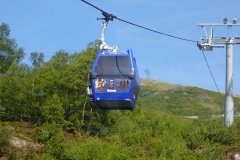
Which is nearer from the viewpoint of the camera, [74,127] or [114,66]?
[114,66]

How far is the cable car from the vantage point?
1992cm

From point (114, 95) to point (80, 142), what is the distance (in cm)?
3964

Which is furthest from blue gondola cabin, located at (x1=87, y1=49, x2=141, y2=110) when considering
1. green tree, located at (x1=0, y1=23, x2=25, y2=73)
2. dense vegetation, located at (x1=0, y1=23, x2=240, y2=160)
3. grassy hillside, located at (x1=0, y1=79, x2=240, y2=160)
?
green tree, located at (x1=0, y1=23, x2=25, y2=73)

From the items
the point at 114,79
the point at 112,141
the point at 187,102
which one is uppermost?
the point at 114,79

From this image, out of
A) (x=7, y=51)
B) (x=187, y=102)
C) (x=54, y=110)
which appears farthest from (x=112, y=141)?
(x=187, y=102)

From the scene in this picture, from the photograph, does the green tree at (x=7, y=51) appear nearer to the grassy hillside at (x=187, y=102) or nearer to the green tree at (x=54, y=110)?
the green tree at (x=54, y=110)

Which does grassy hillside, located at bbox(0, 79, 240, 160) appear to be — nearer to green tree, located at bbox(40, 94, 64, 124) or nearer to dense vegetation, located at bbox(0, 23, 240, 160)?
dense vegetation, located at bbox(0, 23, 240, 160)

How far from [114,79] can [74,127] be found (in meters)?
42.3

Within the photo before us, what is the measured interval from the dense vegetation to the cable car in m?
31.7

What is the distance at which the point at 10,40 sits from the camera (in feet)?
278

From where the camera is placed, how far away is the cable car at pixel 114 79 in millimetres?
19922

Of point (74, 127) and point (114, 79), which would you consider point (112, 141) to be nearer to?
point (74, 127)

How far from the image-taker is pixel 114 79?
19953 millimetres

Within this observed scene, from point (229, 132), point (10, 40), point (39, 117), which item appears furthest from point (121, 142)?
point (10, 40)
